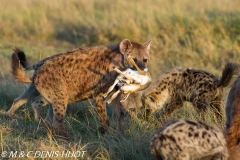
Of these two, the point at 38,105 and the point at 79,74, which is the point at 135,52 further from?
the point at 38,105

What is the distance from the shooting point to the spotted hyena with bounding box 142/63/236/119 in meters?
6.20

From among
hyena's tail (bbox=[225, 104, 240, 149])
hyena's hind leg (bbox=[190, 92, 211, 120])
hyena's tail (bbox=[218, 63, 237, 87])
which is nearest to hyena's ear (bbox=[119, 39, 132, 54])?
hyena's hind leg (bbox=[190, 92, 211, 120])

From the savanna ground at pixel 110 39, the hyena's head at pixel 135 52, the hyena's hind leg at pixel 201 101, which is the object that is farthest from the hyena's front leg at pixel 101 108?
the hyena's hind leg at pixel 201 101

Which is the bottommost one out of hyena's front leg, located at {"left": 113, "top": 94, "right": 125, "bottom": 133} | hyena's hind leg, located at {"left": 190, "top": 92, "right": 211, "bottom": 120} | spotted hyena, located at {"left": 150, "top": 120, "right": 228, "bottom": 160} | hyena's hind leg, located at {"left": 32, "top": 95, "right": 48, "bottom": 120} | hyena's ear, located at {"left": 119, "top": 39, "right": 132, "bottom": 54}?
hyena's hind leg, located at {"left": 32, "top": 95, "right": 48, "bottom": 120}

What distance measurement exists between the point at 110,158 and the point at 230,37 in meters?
6.14

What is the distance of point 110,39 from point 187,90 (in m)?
5.00

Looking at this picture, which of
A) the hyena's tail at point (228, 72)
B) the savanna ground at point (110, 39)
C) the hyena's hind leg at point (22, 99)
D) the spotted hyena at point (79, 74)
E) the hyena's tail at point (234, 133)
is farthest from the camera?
the hyena's hind leg at point (22, 99)

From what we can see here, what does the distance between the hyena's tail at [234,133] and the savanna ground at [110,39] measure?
42.7 inches

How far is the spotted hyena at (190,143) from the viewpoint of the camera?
399cm

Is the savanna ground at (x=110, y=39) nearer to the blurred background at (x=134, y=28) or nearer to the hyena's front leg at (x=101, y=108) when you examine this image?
the blurred background at (x=134, y=28)

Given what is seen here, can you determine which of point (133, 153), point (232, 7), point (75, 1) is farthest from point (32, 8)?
point (133, 153)

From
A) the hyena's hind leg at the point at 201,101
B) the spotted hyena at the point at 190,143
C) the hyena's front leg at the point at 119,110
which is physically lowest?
the hyena's front leg at the point at 119,110

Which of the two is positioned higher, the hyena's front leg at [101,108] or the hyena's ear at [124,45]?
the hyena's ear at [124,45]

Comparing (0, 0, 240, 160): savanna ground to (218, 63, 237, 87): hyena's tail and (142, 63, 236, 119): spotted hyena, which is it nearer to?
(142, 63, 236, 119): spotted hyena
